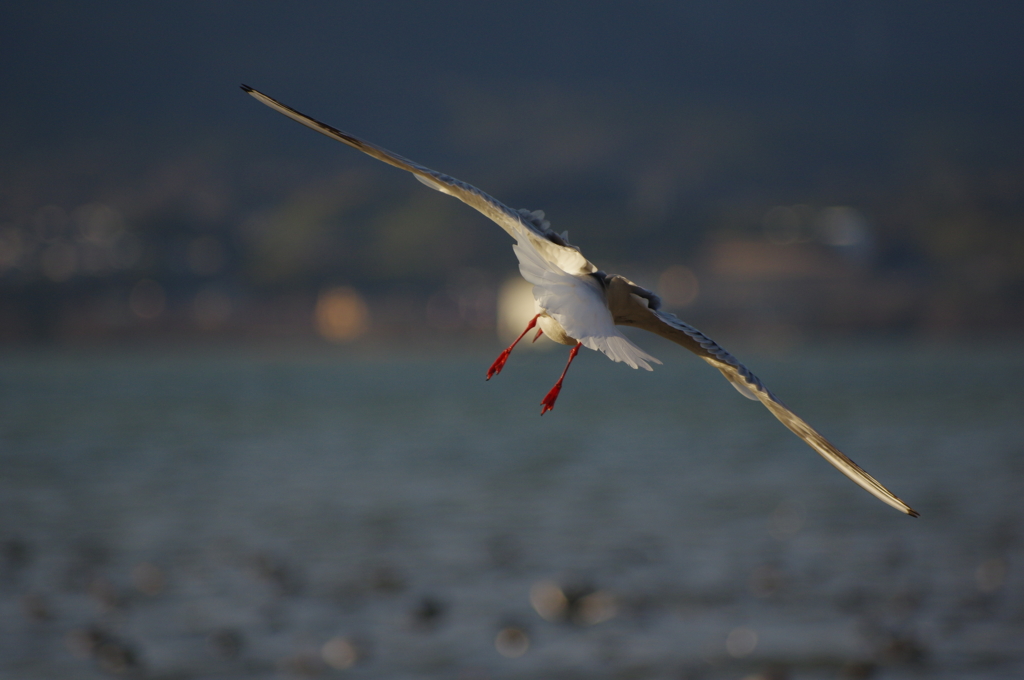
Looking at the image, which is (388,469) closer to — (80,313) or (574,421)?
(574,421)

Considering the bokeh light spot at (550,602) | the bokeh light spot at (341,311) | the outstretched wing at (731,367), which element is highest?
the bokeh light spot at (341,311)

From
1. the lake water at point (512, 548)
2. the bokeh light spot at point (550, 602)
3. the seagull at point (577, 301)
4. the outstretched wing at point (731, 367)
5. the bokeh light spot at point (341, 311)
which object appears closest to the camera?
the seagull at point (577, 301)

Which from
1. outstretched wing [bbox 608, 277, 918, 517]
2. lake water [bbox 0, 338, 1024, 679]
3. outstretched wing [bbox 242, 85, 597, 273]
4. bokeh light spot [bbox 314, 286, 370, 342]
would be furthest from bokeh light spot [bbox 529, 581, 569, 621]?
bokeh light spot [bbox 314, 286, 370, 342]

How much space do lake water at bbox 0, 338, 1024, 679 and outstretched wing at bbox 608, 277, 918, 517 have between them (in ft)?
21.3

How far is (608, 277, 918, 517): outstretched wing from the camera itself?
6531 millimetres

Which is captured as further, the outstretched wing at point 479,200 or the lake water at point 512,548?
the lake water at point 512,548

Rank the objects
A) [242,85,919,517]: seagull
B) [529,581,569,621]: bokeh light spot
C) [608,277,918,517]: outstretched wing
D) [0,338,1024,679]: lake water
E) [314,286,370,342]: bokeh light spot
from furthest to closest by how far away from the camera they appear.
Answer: [314,286,370,342]: bokeh light spot → [529,581,569,621]: bokeh light spot → [0,338,1024,679]: lake water → [608,277,918,517]: outstretched wing → [242,85,919,517]: seagull

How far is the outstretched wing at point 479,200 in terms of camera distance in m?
6.58

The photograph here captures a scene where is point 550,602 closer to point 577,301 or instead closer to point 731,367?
point 731,367

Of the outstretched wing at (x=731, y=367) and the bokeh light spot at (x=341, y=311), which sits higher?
the bokeh light spot at (x=341, y=311)

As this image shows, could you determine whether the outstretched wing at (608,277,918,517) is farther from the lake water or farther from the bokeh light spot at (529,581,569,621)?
the bokeh light spot at (529,581,569,621)

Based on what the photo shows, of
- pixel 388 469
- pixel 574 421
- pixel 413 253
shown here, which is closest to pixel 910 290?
pixel 413 253

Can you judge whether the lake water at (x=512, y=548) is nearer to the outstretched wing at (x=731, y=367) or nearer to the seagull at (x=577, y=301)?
the outstretched wing at (x=731, y=367)

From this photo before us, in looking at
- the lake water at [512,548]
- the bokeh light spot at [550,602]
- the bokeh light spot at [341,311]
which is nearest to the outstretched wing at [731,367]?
the lake water at [512,548]
